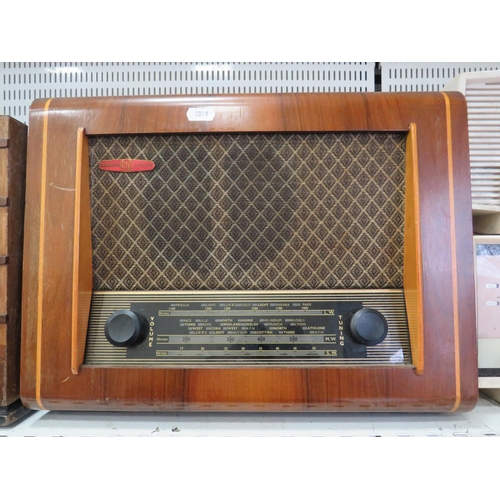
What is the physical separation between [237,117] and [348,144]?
0.24m

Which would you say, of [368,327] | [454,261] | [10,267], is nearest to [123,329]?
[10,267]

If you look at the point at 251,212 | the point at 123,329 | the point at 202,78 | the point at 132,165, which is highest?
the point at 202,78

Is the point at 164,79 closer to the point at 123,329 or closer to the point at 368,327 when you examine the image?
the point at 123,329

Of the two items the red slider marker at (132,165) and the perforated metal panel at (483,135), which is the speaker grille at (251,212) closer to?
the red slider marker at (132,165)

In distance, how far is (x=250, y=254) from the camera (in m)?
0.77

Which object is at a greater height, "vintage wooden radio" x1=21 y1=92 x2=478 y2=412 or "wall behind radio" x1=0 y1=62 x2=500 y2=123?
"wall behind radio" x1=0 y1=62 x2=500 y2=123

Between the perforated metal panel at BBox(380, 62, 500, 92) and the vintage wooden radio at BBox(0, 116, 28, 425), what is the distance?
0.97m

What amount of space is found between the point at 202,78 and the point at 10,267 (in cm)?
72

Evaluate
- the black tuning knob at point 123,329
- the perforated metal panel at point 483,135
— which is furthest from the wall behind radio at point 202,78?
the black tuning knob at point 123,329

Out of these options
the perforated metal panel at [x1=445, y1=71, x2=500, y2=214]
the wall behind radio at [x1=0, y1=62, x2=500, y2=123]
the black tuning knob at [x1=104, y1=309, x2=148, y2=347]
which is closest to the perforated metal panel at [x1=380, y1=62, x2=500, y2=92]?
the wall behind radio at [x1=0, y1=62, x2=500, y2=123]

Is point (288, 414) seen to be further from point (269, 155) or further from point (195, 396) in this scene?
point (269, 155)

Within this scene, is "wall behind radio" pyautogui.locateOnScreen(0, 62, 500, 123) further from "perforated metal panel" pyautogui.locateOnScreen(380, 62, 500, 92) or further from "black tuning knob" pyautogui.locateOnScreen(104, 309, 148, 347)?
"black tuning knob" pyautogui.locateOnScreen(104, 309, 148, 347)

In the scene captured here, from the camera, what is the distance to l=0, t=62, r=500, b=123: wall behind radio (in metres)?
A: 1.04

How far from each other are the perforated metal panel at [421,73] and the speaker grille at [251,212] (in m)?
0.38
